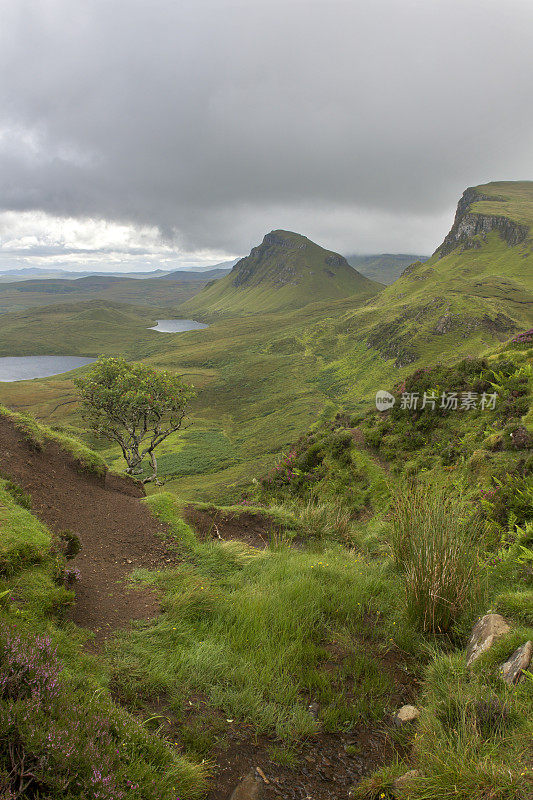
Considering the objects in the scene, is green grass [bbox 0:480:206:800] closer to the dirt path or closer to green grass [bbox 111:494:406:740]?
green grass [bbox 111:494:406:740]

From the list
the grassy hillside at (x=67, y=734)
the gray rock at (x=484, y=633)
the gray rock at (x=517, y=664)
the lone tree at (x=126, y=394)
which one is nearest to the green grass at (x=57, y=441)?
the grassy hillside at (x=67, y=734)

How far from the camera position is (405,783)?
2.85 m

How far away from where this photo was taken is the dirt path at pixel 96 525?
211 inches

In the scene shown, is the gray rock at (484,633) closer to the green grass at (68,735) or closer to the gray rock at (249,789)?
the gray rock at (249,789)

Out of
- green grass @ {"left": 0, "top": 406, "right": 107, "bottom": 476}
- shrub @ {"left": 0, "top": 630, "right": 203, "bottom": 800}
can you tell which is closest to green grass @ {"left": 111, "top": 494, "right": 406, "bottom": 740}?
shrub @ {"left": 0, "top": 630, "right": 203, "bottom": 800}

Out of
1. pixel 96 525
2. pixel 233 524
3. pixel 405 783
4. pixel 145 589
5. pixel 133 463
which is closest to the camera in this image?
pixel 405 783

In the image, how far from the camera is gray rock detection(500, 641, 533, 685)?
3.45m

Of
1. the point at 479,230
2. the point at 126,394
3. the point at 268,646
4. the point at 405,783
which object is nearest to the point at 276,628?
the point at 268,646

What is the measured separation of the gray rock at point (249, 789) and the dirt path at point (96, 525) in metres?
2.30

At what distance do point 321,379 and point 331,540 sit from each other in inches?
3591

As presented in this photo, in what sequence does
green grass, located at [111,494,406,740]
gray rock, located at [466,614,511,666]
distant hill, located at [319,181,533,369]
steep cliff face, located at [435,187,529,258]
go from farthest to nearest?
steep cliff face, located at [435,187,529,258], distant hill, located at [319,181,533,369], gray rock, located at [466,614,511,666], green grass, located at [111,494,406,740]

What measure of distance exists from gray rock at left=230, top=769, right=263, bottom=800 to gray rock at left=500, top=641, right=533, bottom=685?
2.45 meters

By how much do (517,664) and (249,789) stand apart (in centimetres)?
270

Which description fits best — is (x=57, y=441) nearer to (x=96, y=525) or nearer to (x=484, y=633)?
(x=96, y=525)
